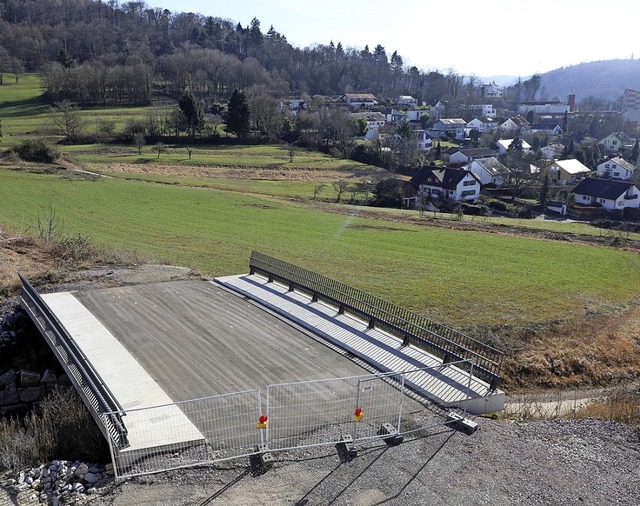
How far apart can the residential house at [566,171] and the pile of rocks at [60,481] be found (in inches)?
3463

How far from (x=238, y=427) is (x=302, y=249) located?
21.1 m

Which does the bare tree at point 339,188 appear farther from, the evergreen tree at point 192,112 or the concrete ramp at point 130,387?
the concrete ramp at point 130,387

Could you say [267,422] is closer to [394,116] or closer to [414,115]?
[394,116]

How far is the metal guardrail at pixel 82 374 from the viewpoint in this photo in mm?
10633

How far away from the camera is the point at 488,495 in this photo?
9625mm

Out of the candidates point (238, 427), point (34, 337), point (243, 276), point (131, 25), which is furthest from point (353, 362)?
point (131, 25)

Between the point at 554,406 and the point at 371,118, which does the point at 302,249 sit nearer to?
the point at 554,406

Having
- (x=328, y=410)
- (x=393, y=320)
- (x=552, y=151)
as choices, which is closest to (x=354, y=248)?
(x=393, y=320)

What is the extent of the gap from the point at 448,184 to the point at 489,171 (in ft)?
48.1

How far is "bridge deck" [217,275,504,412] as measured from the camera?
13.2 metres

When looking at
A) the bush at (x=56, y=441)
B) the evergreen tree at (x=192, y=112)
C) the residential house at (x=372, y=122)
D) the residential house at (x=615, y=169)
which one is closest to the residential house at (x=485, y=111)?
the residential house at (x=372, y=122)

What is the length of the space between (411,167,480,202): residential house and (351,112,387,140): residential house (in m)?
38.2

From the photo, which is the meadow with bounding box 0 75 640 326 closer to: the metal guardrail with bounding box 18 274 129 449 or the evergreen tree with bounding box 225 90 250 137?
the metal guardrail with bounding box 18 274 129 449

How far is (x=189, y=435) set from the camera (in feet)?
36.5
